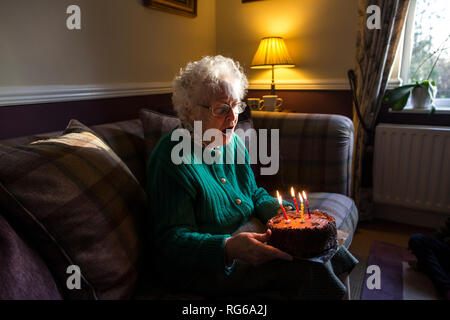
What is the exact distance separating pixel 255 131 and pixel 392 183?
1.23 metres

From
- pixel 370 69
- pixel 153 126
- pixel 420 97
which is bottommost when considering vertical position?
pixel 153 126

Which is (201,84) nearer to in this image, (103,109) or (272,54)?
(103,109)

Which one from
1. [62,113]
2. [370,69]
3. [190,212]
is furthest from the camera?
[370,69]

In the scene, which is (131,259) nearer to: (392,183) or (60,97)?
(60,97)

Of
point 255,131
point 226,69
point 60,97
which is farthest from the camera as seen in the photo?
point 255,131

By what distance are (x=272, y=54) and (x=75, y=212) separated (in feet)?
6.58

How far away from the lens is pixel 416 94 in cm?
221

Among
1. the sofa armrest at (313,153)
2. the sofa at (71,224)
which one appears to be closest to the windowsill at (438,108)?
the sofa armrest at (313,153)

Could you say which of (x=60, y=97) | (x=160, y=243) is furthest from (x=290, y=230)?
(x=60, y=97)

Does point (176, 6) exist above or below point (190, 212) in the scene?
above

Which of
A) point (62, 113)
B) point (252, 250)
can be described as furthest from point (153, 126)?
point (252, 250)

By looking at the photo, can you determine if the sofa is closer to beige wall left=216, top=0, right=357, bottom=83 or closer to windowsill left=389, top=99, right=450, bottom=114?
beige wall left=216, top=0, right=357, bottom=83

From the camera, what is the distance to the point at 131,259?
88cm

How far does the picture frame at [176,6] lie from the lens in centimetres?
206
